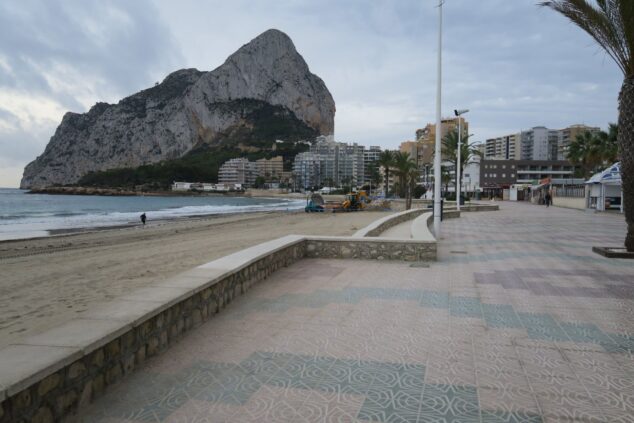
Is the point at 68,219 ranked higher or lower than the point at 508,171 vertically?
lower

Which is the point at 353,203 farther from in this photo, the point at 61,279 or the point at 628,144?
the point at 61,279

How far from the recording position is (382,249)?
A: 28.9ft

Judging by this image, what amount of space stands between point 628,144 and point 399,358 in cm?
869

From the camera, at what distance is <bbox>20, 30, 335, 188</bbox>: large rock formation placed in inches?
7436

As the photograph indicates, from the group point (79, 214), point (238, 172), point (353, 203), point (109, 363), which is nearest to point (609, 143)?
point (353, 203)

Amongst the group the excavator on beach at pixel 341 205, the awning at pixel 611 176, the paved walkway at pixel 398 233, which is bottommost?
the excavator on beach at pixel 341 205

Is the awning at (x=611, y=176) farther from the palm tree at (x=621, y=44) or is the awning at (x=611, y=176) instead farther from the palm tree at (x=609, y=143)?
the palm tree at (x=621, y=44)

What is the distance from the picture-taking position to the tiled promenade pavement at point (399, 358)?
9.48ft

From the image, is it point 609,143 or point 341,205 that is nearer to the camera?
point 609,143

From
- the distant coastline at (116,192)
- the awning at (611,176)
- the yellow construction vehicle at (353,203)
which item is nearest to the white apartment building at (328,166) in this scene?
the distant coastline at (116,192)

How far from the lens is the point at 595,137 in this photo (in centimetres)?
4325

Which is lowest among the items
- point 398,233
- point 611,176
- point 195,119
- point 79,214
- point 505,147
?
point 79,214

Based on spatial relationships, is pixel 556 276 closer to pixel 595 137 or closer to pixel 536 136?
pixel 595 137

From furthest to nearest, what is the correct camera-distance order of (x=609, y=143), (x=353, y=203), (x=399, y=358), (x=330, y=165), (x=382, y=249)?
1. (x=330, y=165)
2. (x=353, y=203)
3. (x=609, y=143)
4. (x=382, y=249)
5. (x=399, y=358)
